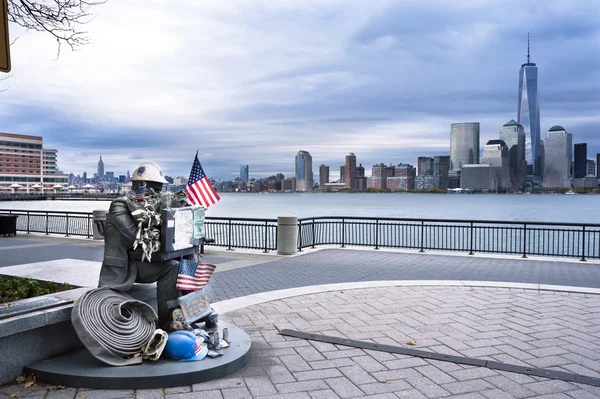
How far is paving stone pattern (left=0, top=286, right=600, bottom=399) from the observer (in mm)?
4516

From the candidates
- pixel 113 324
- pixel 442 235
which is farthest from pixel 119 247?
pixel 442 235

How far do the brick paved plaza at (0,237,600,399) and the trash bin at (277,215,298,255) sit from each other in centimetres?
283

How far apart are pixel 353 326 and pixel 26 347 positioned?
411 centimetres

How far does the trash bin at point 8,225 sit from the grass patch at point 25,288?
18481mm

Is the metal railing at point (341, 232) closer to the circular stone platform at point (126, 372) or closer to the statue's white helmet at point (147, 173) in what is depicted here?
the statue's white helmet at point (147, 173)

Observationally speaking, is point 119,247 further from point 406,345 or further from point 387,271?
point 387,271

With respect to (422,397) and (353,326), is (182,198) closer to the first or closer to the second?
(353,326)

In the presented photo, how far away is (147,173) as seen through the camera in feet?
18.1

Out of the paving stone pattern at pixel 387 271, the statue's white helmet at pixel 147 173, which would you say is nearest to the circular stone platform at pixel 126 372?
the statue's white helmet at pixel 147 173

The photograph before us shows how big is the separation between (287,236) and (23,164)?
15633cm

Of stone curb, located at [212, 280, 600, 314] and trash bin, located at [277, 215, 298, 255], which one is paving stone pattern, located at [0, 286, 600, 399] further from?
trash bin, located at [277, 215, 298, 255]

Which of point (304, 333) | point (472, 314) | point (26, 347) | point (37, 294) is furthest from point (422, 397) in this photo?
point (37, 294)

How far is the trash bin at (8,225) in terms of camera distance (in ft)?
71.4

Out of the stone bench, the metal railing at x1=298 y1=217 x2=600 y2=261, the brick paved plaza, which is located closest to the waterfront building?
the metal railing at x1=298 y1=217 x2=600 y2=261
